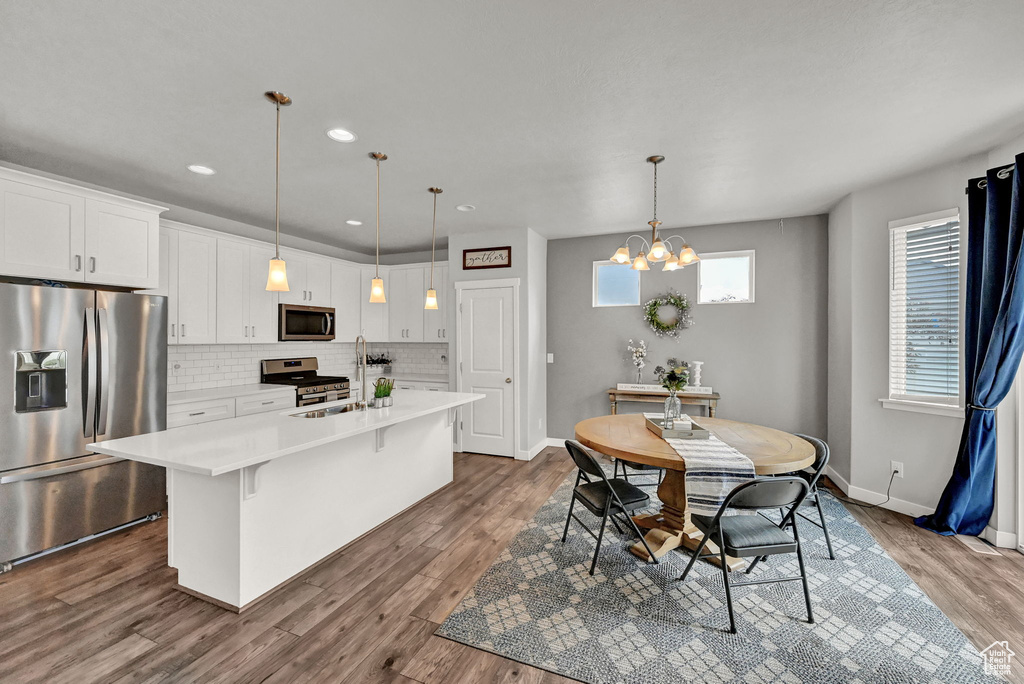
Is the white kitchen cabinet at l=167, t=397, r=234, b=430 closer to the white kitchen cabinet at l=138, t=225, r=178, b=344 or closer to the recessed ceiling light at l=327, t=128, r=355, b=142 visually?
the white kitchen cabinet at l=138, t=225, r=178, b=344

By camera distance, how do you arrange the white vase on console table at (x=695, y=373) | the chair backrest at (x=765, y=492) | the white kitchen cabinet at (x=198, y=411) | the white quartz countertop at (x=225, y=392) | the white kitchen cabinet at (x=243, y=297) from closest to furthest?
the chair backrest at (x=765, y=492)
the white kitchen cabinet at (x=198, y=411)
the white quartz countertop at (x=225, y=392)
the white kitchen cabinet at (x=243, y=297)
the white vase on console table at (x=695, y=373)

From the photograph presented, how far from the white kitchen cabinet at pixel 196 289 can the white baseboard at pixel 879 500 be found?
234 inches

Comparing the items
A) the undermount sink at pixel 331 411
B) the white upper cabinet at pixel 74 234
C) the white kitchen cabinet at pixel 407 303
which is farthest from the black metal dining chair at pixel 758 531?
the white kitchen cabinet at pixel 407 303

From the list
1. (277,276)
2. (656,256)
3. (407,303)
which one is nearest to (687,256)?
(656,256)

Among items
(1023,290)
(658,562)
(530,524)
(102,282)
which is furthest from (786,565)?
(102,282)

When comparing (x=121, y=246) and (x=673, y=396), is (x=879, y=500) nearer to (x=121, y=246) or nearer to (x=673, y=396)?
(x=673, y=396)

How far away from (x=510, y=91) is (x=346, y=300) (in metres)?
4.11

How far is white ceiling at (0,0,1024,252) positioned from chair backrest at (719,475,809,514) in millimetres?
1912

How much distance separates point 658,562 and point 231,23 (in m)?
3.44

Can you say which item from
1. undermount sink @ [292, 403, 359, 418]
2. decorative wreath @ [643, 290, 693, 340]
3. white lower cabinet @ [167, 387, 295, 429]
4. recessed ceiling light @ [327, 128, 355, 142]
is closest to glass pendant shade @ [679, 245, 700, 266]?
decorative wreath @ [643, 290, 693, 340]

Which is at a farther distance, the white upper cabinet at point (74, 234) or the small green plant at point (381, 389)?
the small green plant at point (381, 389)

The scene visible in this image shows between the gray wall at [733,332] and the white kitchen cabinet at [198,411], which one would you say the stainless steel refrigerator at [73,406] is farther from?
the gray wall at [733,332]

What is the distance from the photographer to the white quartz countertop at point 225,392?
375 centimetres

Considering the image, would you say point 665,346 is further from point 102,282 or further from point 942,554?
point 102,282
